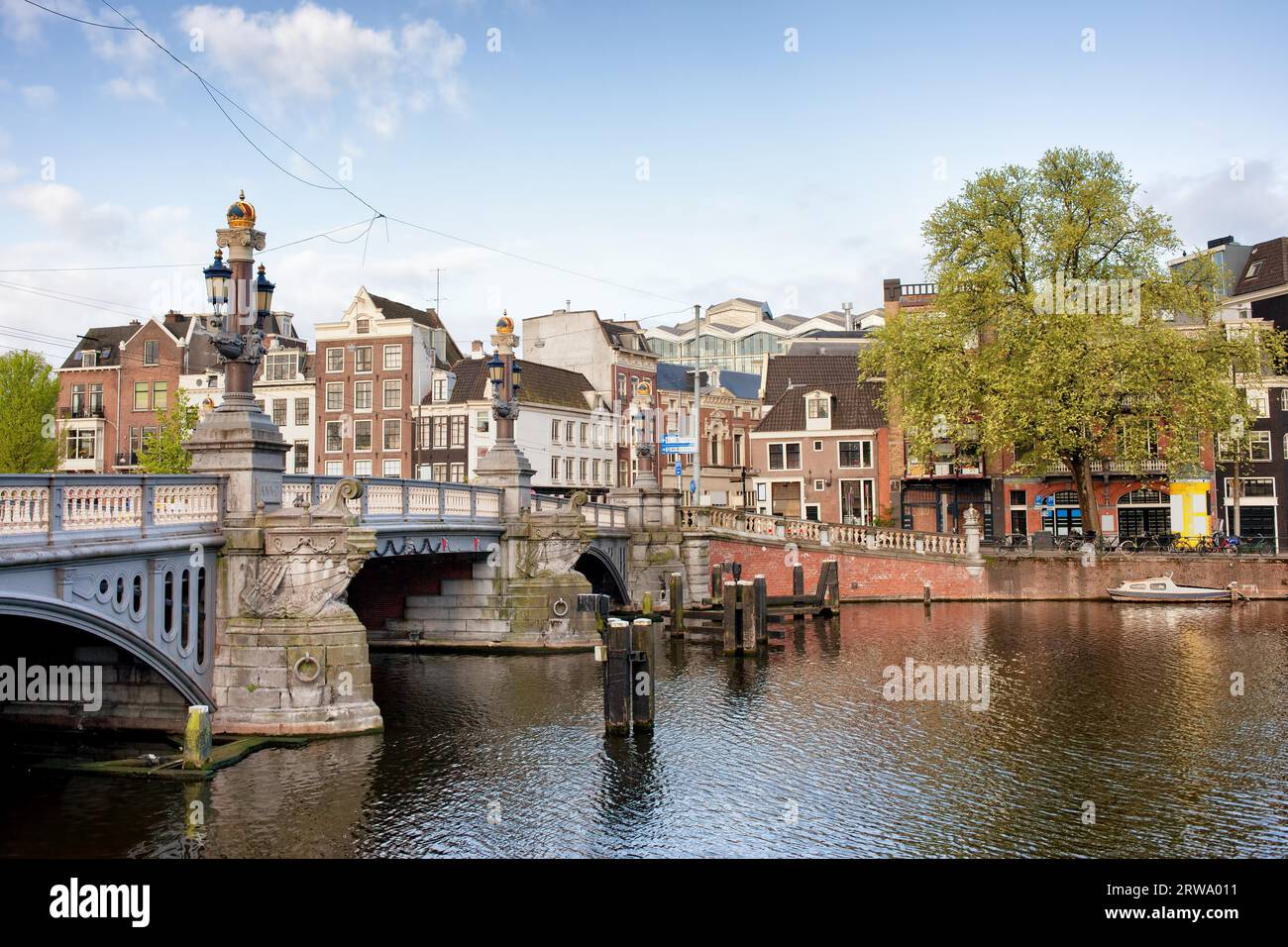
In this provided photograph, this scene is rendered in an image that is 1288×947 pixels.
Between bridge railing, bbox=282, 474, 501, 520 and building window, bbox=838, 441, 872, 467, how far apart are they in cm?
3596

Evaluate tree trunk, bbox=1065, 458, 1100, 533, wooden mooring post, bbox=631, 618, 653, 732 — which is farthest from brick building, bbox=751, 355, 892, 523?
wooden mooring post, bbox=631, 618, 653, 732

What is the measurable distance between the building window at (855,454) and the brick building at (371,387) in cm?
2332

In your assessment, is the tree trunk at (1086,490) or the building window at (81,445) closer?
the tree trunk at (1086,490)

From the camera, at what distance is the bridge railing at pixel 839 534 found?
164 ft

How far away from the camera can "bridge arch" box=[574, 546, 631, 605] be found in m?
42.2

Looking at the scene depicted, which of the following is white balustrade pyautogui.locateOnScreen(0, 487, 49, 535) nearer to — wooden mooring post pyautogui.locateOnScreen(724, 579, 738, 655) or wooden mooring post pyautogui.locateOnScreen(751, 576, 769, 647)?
wooden mooring post pyautogui.locateOnScreen(724, 579, 738, 655)

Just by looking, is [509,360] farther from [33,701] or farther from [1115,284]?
[1115,284]

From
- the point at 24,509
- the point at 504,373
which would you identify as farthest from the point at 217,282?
the point at 504,373

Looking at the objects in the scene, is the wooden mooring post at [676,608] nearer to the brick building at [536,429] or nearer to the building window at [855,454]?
the brick building at [536,429]

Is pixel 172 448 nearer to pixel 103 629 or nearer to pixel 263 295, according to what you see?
pixel 263 295

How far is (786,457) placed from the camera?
6825 centimetres

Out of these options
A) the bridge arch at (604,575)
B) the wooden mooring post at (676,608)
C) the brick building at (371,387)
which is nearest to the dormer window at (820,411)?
the brick building at (371,387)

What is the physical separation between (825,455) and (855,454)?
176 centimetres
